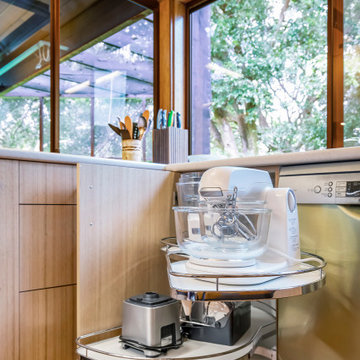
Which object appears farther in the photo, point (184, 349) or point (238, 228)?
point (184, 349)

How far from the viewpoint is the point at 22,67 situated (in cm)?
242

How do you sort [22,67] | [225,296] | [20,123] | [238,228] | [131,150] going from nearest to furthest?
[225,296], [238,228], [131,150], [22,67], [20,123]

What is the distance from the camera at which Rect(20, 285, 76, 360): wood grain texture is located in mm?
1184

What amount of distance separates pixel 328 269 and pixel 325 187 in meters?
0.22

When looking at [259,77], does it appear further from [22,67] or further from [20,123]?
[20,123]

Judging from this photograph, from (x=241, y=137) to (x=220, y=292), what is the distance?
141 centimetres

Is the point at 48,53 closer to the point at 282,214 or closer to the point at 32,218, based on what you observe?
the point at 32,218

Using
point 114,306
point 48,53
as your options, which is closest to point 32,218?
point 114,306

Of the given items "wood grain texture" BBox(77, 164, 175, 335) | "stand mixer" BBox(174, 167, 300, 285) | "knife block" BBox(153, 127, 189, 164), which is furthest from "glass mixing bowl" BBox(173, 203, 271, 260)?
"knife block" BBox(153, 127, 189, 164)

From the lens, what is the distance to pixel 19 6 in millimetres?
2145

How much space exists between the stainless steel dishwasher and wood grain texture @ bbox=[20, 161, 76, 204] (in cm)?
72

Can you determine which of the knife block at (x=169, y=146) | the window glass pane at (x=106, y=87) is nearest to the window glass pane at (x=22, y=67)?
the window glass pane at (x=106, y=87)

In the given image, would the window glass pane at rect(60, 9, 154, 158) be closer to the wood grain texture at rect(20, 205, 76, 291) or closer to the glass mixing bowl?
the wood grain texture at rect(20, 205, 76, 291)

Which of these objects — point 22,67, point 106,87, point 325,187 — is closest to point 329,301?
point 325,187
